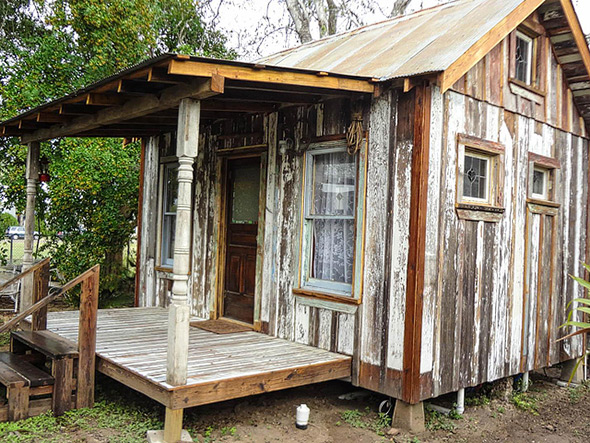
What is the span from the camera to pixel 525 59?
6406mm

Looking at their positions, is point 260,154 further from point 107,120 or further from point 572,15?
point 572,15

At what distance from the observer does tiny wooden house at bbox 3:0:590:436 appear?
484 centimetres

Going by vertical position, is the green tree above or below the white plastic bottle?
above

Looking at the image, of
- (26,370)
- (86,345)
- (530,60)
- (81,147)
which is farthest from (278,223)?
(81,147)

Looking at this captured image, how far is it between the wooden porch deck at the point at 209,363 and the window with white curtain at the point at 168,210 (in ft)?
5.25

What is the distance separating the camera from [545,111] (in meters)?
6.62

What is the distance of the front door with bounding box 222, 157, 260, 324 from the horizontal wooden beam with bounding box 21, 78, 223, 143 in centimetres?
171

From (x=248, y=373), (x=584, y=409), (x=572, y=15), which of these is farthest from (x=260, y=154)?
(x=584, y=409)

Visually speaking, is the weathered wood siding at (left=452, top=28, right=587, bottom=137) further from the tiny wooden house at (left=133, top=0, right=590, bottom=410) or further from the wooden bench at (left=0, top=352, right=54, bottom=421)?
the wooden bench at (left=0, top=352, right=54, bottom=421)

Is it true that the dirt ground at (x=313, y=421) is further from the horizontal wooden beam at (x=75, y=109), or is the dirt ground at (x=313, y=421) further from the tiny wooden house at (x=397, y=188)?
the horizontal wooden beam at (x=75, y=109)

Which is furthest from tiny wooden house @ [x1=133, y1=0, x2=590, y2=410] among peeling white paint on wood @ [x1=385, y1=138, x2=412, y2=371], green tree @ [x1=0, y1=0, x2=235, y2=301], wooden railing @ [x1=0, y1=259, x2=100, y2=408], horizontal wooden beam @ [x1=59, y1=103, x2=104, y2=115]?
green tree @ [x1=0, y1=0, x2=235, y2=301]

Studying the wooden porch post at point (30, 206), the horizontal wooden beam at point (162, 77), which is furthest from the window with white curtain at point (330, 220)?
the wooden porch post at point (30, 206)

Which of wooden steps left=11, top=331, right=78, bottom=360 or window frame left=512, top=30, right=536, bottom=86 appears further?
window frame left=512, top=30, right=536, bottom=86

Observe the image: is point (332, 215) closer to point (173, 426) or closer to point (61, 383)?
point (173, 426)
